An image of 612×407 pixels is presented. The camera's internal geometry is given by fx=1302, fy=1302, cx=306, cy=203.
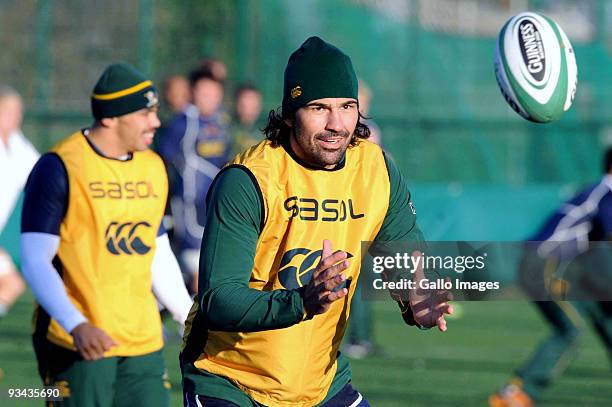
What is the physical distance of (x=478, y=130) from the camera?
19.6m

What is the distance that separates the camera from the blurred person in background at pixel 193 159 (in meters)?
12.7

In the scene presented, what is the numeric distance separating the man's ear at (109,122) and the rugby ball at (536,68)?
1.98m

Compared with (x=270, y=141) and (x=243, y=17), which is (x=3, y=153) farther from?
(x=243, y=17)

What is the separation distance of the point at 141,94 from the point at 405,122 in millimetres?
13152

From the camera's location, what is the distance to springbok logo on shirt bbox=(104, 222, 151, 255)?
6.35 metres

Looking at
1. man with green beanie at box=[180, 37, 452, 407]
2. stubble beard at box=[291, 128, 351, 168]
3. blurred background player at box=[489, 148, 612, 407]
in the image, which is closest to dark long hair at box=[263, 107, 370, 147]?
man with green beanie at box=[180, 37, 452, 407]

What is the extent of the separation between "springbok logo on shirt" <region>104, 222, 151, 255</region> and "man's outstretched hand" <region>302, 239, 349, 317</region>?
2276 mm

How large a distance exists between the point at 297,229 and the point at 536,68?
6.85 ft

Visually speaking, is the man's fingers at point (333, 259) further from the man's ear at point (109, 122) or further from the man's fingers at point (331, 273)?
the man's ear at point (109, 122)


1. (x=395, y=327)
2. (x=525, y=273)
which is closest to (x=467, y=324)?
(x=395, y=327)

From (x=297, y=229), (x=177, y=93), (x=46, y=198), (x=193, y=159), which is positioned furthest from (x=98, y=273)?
(x=177, y=93)

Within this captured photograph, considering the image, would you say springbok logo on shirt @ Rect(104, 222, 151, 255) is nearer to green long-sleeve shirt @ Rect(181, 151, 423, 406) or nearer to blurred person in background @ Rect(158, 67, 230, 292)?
green long-sleeve shirt @ Rect(181, 151, 423, 406)

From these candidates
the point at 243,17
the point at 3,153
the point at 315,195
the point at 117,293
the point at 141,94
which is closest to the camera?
the point at 315,195

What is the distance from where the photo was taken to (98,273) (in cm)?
630
